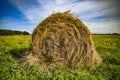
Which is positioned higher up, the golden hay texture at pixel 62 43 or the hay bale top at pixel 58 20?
the hay bale top at pixel 58 20

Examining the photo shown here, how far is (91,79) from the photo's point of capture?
11.1 ft

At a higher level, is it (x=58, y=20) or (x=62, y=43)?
(x=58, y=20)

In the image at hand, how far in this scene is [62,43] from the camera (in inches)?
167

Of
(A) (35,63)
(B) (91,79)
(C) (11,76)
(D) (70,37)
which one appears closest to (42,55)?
(A) (35,63)

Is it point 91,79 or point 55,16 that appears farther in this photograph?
point 55,16

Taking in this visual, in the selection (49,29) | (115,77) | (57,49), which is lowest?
(115,77)

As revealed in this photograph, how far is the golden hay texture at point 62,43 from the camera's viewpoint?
4.12 m

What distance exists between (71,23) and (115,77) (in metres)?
1.19

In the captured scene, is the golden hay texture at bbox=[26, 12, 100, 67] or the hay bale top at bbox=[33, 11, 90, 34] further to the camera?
the hay bale top at bbox=[33, 11, 90, 34]

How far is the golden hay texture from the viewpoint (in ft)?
13.5

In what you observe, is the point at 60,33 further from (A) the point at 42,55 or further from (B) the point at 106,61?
(B) the point at 106,61

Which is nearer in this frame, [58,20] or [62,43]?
[62,43]

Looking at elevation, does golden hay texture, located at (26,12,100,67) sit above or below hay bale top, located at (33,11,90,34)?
below

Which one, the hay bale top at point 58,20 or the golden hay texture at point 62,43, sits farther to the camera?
the hay bale top at point 58,20
